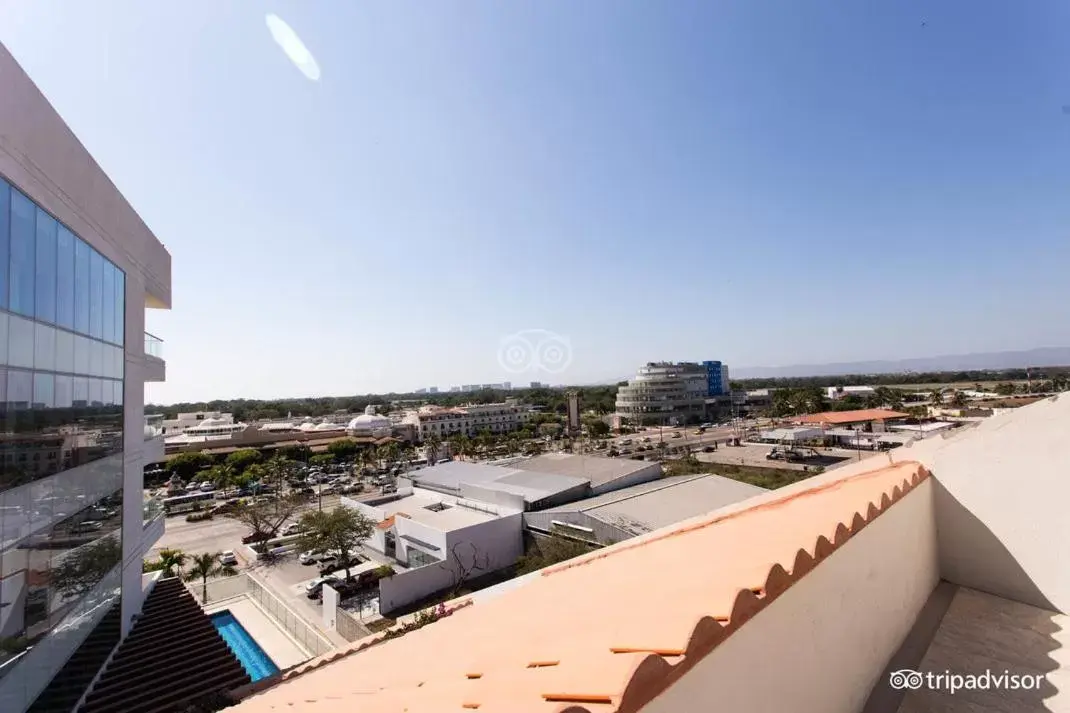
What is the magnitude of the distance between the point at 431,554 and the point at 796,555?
72.6ft

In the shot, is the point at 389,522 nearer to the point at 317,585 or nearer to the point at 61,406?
the point at 317,585

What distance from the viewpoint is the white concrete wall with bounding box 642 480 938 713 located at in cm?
184

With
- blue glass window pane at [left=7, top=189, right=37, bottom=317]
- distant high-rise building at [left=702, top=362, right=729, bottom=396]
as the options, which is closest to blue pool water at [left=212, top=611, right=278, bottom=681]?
blue glass window pane at [left=7, top=189, right=37, bottom=317]

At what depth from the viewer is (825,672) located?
2.60 m

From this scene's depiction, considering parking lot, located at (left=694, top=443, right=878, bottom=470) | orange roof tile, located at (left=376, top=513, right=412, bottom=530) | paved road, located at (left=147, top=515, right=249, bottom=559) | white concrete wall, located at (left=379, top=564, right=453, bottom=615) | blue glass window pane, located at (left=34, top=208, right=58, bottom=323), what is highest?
blue glass window pane, located at (left=34, top=208, right=58, bottom=323)

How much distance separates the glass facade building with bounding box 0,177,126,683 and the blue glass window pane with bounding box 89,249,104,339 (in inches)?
1.4

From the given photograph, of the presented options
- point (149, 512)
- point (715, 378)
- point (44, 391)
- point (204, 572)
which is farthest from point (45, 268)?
point (715, 378)

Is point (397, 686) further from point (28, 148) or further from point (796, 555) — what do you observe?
point (28, 148)

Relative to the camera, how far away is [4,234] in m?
6.32

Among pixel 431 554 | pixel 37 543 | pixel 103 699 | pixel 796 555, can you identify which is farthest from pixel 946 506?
pixel 431 554

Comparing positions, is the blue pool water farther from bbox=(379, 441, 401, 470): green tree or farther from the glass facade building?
bbox=(379, 441, 401, 470): green tree

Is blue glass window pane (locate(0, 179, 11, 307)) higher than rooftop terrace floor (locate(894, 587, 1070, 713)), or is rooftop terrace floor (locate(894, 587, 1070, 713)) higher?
blue glass window pane (locate(0, 179, 11, 307))

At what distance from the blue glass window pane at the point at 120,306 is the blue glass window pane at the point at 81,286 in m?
1.84

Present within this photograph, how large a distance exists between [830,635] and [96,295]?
479 inches
